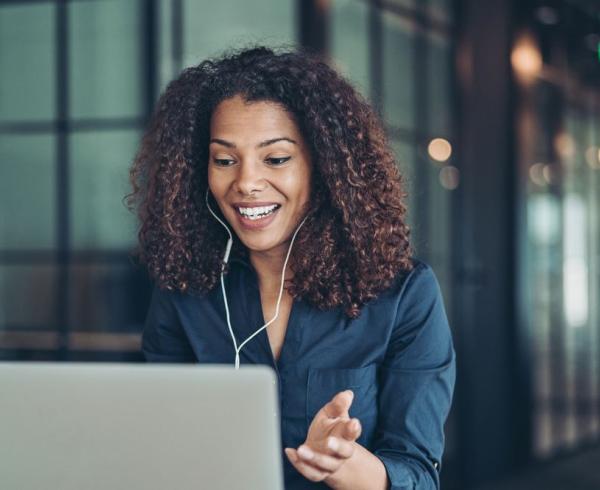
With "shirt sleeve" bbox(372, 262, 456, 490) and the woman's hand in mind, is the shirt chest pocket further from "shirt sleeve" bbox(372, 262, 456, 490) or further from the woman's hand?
the woman's hand

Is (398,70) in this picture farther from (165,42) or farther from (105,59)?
(105,59)

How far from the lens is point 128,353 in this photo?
12.1 ft

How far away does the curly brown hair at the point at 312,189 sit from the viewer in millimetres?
1537

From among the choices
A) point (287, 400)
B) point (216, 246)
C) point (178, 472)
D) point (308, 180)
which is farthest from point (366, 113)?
point (178, 472)

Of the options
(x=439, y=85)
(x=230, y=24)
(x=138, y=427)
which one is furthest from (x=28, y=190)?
(x=138, y=427)

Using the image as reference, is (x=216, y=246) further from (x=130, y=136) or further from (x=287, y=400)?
(x=130, y=136)

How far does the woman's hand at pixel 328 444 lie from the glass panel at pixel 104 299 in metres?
2.63

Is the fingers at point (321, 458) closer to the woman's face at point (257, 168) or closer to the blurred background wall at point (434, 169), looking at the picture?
the woman's face at point (257, 168)

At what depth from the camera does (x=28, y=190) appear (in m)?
3.83

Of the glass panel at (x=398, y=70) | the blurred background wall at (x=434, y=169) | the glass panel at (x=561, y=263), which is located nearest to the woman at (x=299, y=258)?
the blurred background wall at (x=434, y=169)

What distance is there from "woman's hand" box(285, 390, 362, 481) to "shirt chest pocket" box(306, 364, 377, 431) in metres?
0.30

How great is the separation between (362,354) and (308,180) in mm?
296

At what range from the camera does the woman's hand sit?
110 cm

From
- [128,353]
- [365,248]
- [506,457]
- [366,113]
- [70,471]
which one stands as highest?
[366,113]
